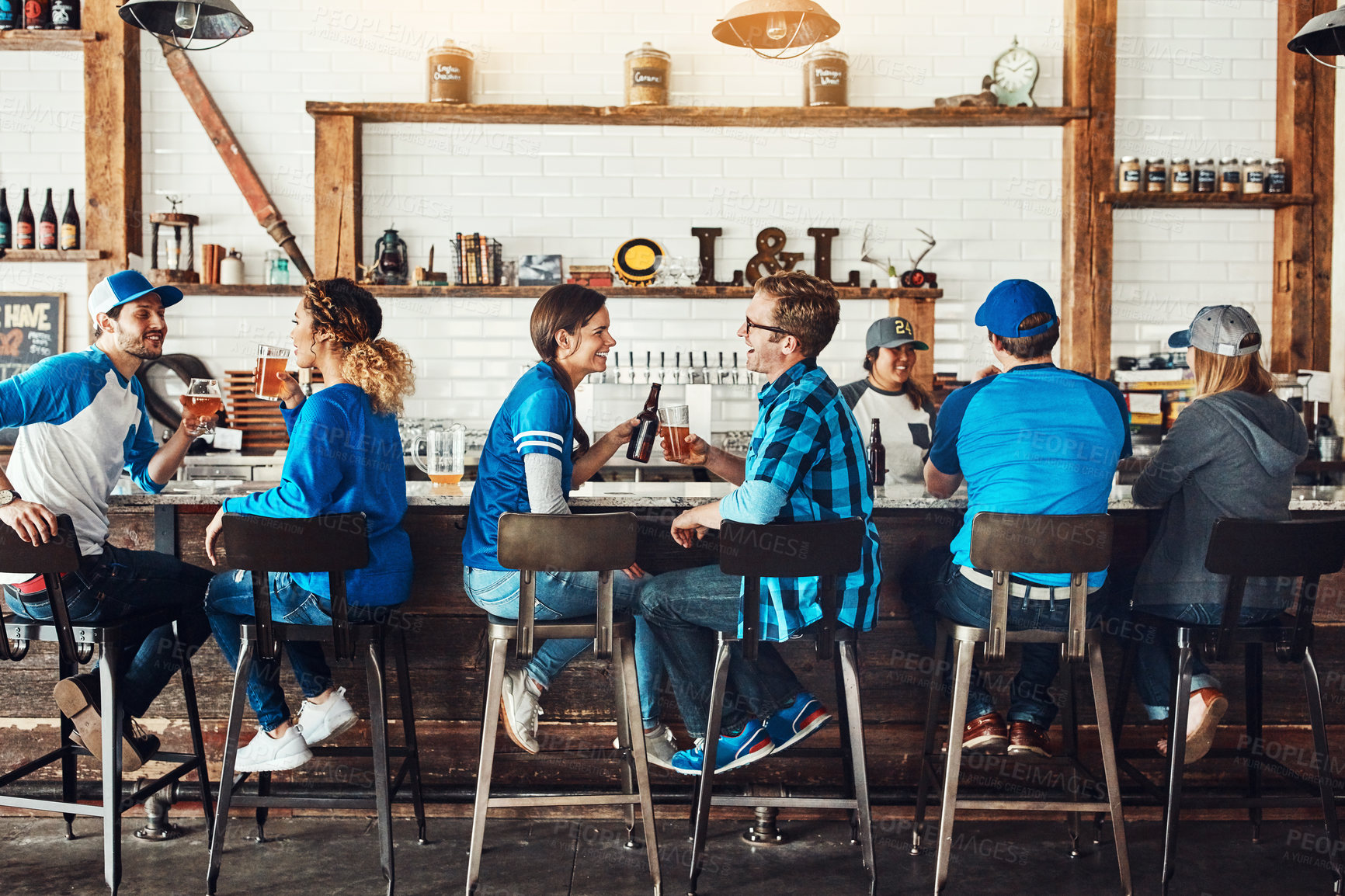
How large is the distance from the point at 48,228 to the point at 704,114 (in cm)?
356

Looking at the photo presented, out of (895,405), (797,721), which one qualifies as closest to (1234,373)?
(797,721)

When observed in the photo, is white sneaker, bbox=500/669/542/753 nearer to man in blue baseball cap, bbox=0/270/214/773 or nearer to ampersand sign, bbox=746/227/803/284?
man in blue baseball cap, bbox=0/270/214/773

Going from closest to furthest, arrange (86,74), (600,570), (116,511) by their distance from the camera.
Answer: (600,570)
(116,511)
(86,74)

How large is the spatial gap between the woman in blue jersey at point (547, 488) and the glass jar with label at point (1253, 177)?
4583 mm

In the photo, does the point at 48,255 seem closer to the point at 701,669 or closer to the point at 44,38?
the point at 44,38

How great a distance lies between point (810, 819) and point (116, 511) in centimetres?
214

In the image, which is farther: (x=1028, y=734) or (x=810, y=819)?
(x=810, y=819)

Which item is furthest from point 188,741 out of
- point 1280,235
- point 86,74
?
point 1280,235

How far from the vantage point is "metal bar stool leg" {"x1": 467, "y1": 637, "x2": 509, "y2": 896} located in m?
2.42

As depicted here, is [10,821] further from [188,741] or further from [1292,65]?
[1292,65]

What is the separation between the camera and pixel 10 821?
2.98 meters

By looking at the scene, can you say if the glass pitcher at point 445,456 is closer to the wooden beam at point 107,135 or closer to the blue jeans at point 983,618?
the blue jeans at point 983,618

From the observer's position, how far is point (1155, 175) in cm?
566

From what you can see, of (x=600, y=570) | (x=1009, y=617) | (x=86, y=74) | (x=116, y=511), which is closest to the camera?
(x=600, y=570)
